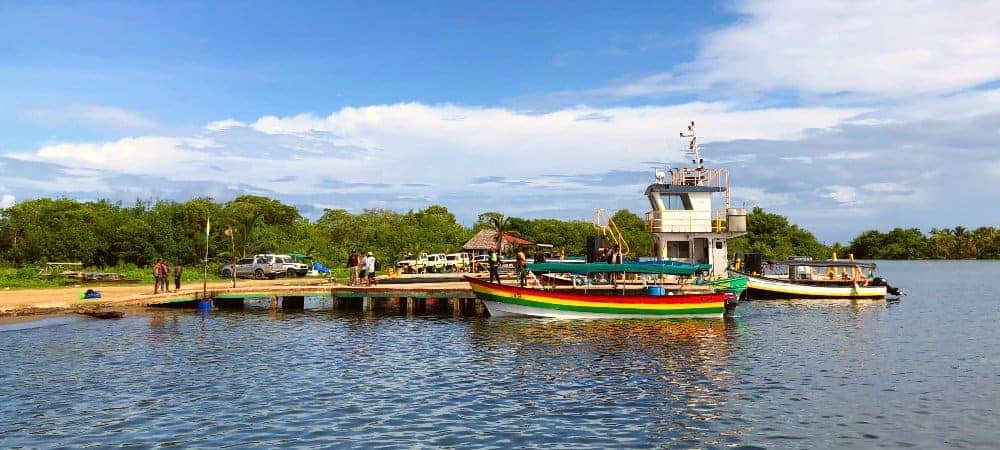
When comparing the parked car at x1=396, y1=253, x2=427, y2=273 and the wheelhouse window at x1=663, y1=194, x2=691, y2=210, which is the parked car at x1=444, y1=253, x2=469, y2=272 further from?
the wheelhouse window at x1=663, y1=194, x2=691, y2=210

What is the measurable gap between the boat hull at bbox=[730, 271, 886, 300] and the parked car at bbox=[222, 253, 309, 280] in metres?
35.8

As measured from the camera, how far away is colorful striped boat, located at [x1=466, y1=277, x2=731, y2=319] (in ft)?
127

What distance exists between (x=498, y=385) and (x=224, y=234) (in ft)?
186

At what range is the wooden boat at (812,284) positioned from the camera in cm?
5397

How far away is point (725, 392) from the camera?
21.6 meters

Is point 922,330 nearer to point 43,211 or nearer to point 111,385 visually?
point 111,385

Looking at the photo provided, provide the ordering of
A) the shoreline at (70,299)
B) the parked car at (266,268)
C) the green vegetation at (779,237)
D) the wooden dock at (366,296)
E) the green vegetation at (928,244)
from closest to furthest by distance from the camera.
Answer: the shoreline at (70,299), the wooden dock at (366,296), the parked car at (266,268), the green vegetation at (779,237), the green vegetation at (928,244)

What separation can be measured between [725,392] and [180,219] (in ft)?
213

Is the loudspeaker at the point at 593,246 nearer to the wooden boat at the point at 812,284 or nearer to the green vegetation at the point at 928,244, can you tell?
the wooden boat at the point at 812,284

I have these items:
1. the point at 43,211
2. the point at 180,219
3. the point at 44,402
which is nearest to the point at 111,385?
the point at 44,402

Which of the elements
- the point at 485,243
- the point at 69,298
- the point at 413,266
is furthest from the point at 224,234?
the point at 69,298

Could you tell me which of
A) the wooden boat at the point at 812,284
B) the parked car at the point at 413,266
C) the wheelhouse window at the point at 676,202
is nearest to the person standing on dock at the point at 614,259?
the wheelhouse window at the point at 676,202

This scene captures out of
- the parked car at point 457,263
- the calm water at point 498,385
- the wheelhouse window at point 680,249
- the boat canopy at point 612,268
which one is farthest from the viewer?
the parked car at point 457,263

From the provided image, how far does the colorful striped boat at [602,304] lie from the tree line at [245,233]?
65.2 ft
